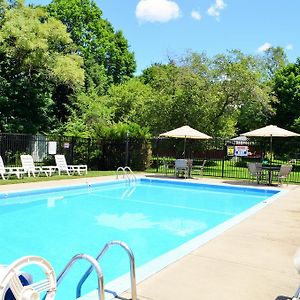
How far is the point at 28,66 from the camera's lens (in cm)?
2195

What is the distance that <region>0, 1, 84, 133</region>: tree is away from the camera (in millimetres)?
20375

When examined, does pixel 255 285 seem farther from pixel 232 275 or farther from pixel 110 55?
pixel 110 55

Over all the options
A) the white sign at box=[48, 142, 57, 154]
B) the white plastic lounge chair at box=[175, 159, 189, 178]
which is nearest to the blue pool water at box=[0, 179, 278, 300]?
the white plastic lounge chair at box=[175, 159, 189, 178]

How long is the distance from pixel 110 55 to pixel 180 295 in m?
42.6

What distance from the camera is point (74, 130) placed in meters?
22.8

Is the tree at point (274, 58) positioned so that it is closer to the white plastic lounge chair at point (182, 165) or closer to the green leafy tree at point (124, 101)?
the green leafy tree at point (124, 101)

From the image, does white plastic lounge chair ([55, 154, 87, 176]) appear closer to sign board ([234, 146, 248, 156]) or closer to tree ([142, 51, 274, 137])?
sign board ([234, 146, 248, 156])

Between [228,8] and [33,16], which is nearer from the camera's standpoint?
[228,8]

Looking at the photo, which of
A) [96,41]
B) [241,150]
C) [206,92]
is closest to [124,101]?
[206,92]

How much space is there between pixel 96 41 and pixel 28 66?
2133cm

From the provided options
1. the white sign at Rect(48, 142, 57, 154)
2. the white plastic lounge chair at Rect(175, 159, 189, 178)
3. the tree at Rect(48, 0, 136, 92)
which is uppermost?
the tree at Rect(48, 0, 136, 92)

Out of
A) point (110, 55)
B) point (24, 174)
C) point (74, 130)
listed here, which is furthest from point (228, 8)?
point (110, 55)

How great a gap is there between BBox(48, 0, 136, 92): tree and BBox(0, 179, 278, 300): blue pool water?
76.4 feet

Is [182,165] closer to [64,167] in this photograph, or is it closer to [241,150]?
[241,150]
